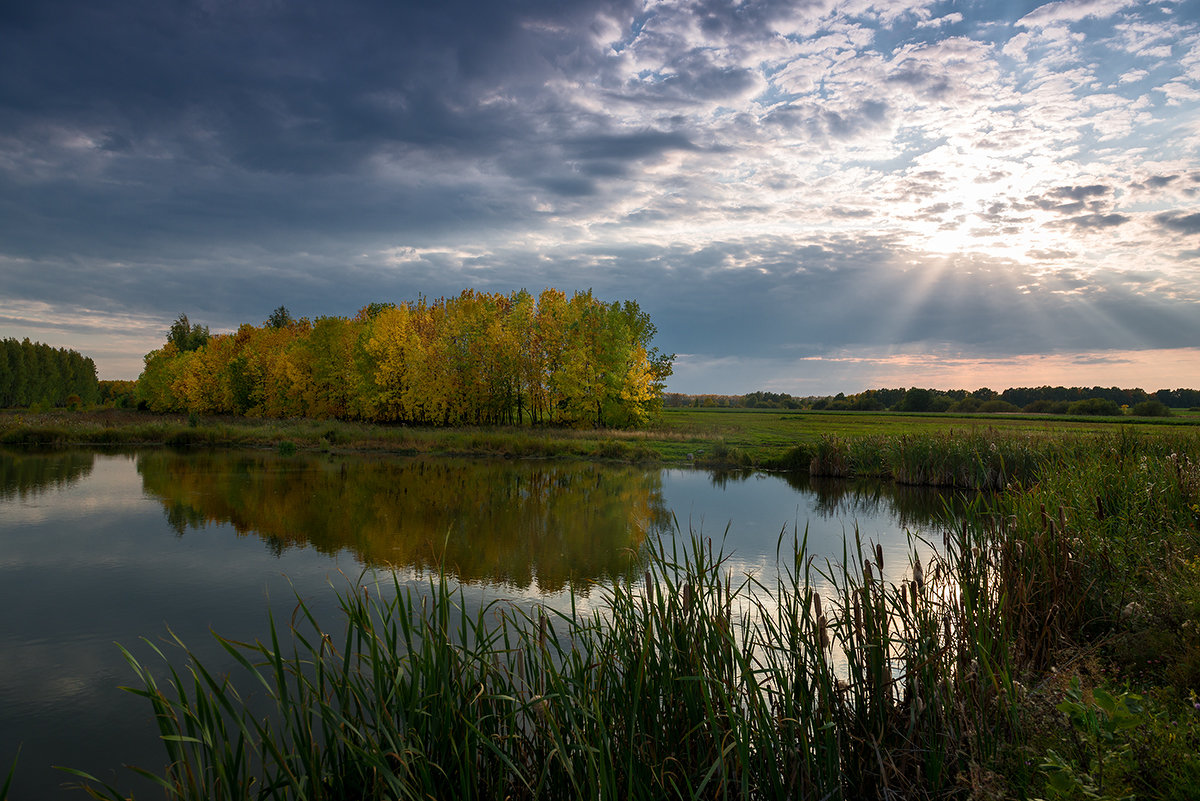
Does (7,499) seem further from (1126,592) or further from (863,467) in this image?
(863,467)

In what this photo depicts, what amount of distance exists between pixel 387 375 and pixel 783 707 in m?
39.2

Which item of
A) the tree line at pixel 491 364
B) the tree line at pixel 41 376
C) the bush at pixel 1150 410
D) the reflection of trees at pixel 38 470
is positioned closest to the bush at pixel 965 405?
the bush at pixel 1150 410

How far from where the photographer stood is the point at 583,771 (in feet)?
10.3

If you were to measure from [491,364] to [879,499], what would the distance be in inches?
986

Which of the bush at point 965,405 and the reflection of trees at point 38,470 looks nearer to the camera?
the reflection of trees at point 38,470

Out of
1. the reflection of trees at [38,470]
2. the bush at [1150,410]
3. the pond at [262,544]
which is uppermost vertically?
the bush at [1150,410]

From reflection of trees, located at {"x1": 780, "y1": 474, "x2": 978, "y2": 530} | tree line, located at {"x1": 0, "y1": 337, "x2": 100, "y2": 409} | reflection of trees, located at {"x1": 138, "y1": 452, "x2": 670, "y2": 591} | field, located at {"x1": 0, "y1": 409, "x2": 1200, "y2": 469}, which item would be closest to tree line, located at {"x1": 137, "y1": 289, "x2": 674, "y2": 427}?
field, located at {"x1": 0, "y1": 409, "x2": 1200, "y2": 469}

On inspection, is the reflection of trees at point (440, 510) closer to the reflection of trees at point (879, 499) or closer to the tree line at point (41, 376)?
the reflection of trees at point (879, 499)

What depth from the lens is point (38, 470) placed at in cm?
2148

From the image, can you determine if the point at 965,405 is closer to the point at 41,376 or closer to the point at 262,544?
the point at 262,544

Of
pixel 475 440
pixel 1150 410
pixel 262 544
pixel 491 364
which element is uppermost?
pixel 491 364

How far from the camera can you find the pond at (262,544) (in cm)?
556

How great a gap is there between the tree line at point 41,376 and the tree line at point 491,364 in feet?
164

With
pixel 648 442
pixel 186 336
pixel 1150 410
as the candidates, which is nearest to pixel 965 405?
pixel 1150 410
